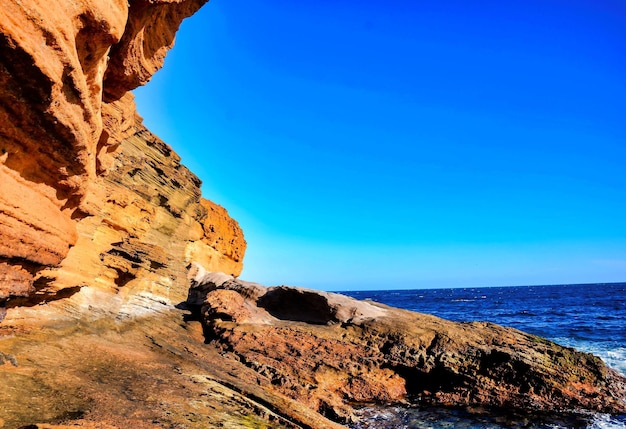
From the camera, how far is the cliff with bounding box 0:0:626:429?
536 centimetres

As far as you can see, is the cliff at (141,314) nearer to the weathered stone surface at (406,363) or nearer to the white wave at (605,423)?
the weathered stone surface at (406,363)

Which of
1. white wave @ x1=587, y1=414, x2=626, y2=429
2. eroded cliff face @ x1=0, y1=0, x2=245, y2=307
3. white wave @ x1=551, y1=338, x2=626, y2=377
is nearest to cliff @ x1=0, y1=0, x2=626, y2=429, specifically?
eroded cliff face @ x1=0, y1=0, x2=245, y2=307

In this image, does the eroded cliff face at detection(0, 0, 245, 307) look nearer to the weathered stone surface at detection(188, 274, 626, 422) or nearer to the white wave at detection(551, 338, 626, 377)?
the weathered stone surface at detection(188, 274, 626, 422)

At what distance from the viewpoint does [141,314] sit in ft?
47.2

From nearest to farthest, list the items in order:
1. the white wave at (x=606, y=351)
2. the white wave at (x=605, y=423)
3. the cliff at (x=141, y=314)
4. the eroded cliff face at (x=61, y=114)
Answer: the eroded cliff face at (x=61, y=114) → the cliff at (x=141, y=314) → the white wave at (x=605, y=423) → the white wave at (x=606, y=351)

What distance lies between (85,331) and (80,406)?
5.09 m

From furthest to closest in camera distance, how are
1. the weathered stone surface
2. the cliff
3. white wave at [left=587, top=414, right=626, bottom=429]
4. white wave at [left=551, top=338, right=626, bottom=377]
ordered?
1. white wave at [left=551, top=338, right=626, bottom=377]
2. the weathered stone surface
3. white wave at [left=587, top=414, right=626, bottom=429]
4. the cliff

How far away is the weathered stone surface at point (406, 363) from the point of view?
43.2ft

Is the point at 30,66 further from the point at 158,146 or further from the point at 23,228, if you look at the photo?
the point at 158,146

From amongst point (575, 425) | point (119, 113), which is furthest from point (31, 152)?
point (575, 425)

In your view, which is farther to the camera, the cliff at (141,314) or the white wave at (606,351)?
the white wave at (606,351)

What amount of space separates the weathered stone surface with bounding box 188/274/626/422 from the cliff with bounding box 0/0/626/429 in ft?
0.22

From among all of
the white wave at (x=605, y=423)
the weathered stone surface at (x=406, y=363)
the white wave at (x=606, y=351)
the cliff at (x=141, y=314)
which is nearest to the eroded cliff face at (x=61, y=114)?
the cliff at (x=141, y=314)

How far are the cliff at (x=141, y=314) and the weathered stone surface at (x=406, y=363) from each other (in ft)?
0.22
